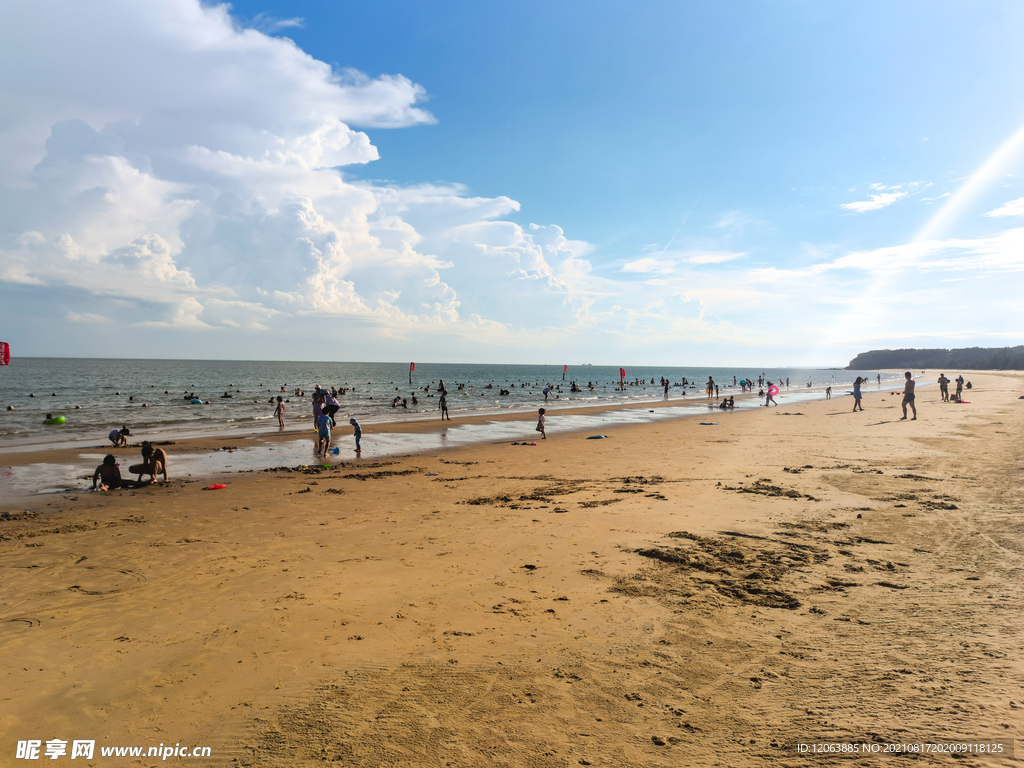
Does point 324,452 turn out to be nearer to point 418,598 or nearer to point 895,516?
point 418,598

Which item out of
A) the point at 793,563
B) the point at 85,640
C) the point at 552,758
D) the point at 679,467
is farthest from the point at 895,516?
the point at 85,640

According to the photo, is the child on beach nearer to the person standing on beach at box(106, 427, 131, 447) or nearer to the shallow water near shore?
the shallow water near shore

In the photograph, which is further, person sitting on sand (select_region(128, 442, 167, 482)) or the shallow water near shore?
the shallow water near shore

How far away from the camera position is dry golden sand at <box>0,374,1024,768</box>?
3.89 meters

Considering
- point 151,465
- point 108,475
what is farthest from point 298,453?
point 108,475

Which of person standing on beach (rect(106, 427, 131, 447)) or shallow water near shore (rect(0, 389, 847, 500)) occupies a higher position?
person standing on beach (rect(106, 427, 131, 447))

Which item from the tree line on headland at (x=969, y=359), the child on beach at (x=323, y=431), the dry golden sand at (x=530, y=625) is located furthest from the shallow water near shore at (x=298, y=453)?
the tree line on headland at (x=969, y=359)

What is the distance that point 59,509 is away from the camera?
39.8 feet

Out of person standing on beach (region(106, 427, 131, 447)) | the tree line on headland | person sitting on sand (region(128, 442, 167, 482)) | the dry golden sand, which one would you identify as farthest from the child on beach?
the tree line on headland

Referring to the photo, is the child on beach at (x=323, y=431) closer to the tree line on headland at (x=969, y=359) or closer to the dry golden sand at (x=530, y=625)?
the dry golden sand at (x=530, y=625)

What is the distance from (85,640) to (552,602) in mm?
5505

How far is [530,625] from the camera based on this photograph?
560 centimetres

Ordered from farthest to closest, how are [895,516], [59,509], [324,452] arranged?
[324,452], [59,509], [895,516]

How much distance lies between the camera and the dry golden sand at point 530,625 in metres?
3.89
